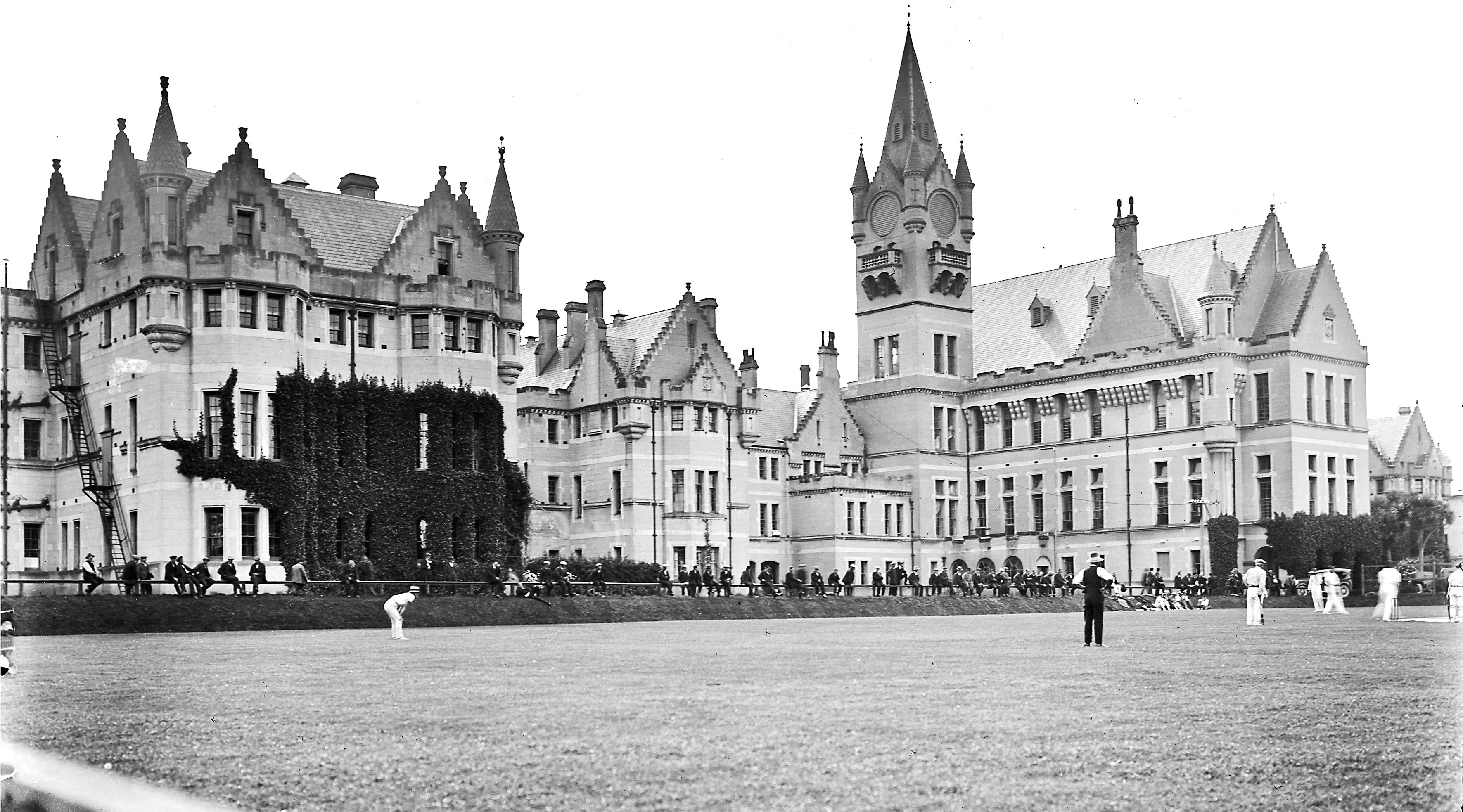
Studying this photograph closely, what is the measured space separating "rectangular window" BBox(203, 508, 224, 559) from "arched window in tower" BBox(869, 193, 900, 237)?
219 ft

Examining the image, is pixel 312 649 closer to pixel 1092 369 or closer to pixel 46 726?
pixel 46 726

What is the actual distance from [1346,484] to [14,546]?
79.3 m

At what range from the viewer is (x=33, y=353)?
254 feet

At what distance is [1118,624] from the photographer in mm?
50688

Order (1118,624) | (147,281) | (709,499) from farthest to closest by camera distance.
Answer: (709,499) → (147,281) → (1118,624)

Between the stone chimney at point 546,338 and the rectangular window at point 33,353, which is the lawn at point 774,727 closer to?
the rectangular window at point 33,353

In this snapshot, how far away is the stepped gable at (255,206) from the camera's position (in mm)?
71375

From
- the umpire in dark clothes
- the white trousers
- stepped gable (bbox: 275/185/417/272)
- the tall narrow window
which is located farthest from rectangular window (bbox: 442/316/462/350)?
the tall narrow window

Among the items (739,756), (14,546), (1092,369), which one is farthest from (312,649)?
(1092,369)

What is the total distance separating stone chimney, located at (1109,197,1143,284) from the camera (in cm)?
12344

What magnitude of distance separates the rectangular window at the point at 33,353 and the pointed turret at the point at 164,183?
9.65 metres

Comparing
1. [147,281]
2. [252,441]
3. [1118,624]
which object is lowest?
[1118,624]

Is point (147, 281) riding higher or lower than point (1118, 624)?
higher

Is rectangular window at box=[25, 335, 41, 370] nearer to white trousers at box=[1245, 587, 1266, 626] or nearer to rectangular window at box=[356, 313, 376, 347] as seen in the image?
rectangular window at box=[356, 313, 376, 347]
